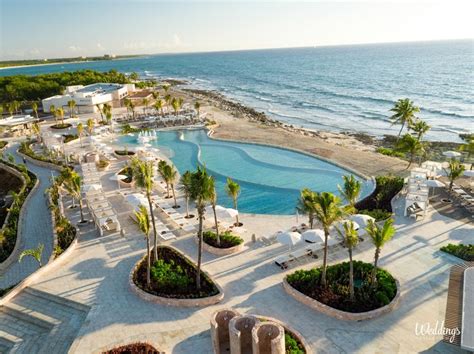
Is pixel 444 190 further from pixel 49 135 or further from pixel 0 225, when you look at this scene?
pixel 49 135

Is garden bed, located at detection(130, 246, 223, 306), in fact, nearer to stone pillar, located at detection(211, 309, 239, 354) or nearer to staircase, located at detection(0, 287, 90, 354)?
stone pillar, located at detection(211, 309, 239, 354)

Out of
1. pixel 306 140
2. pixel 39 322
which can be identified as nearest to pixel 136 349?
pixel 39 322

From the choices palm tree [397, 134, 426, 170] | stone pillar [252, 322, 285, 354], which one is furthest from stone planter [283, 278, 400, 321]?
palm tree [397, 134, 426, 170]

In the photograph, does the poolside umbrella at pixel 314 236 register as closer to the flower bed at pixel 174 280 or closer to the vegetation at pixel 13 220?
the flower bed at pixel 174 280

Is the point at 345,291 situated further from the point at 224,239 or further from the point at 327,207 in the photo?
the point at 224,239

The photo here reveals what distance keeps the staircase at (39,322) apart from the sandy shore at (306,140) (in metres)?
27.4

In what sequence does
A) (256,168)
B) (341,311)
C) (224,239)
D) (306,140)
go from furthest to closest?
1. (306,140)
2. (256,168)
3. (224,239)
4. (341,311)

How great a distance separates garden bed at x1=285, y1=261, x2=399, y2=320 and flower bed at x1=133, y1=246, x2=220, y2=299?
4.20m

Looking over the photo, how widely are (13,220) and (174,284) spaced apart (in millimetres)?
17445

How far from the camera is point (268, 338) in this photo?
13.9 metres

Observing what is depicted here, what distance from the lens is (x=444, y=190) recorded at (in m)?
30.1

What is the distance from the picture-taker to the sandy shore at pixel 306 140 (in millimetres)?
38531

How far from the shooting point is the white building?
229 feet

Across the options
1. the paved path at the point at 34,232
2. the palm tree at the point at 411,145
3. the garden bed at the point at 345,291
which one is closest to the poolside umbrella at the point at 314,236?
the garden bed at the point at 345,291
